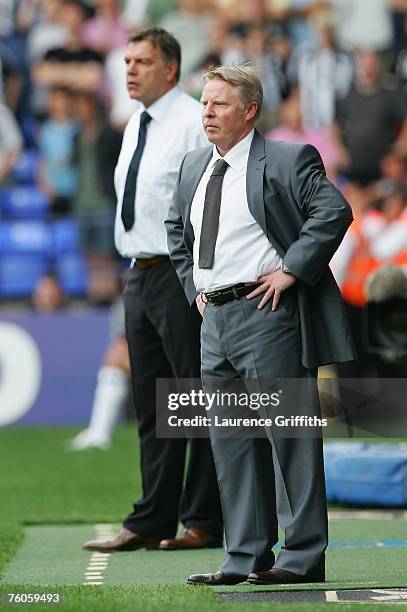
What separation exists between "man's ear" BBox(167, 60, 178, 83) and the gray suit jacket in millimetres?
1699

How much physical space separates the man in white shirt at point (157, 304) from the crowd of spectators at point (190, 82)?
7804 millimetres

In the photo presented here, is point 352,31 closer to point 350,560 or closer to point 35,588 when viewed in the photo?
point 350,560

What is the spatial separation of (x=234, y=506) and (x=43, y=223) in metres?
10.5

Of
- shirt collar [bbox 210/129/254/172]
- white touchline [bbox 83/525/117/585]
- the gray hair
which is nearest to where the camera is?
the gray hair

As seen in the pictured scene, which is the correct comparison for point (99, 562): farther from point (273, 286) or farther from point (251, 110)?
point (251, 110)

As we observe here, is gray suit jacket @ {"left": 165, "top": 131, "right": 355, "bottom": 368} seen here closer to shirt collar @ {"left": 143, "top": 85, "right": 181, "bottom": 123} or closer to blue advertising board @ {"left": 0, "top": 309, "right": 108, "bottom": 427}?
shirt collar @ {"left": 143, "top": 85, "right": 181, "bottom": 123}

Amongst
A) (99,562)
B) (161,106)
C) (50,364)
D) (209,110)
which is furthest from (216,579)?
(50,364)

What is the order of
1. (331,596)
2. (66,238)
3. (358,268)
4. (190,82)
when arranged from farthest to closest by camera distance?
(190,82) → (66,238) → (358,268) → (331,596)

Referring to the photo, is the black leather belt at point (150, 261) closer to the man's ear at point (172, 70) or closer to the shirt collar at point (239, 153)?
the man's ear at point (172, 70)

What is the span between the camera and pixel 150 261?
7004 mm

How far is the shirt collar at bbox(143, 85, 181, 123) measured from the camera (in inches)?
277

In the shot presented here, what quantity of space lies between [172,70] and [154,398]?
1700 millimetres

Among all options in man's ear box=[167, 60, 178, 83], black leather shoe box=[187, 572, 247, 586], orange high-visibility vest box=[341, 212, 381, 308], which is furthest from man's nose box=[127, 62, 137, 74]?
orange high-visibility vest box=[341, 212, 381, 308]

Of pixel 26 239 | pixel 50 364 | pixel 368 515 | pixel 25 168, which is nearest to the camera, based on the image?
pixel 368 515
